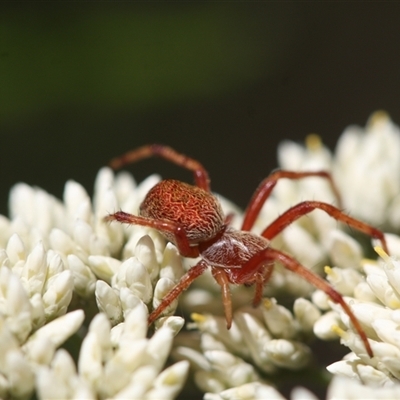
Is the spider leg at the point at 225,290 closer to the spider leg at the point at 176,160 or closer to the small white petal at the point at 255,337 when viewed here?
the small white petal at the point at 255,337

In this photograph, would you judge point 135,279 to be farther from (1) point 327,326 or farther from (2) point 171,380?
(1) point 327,326

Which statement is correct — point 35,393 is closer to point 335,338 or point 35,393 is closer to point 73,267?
point 73,267

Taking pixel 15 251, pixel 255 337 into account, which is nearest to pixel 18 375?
pixel 15 251

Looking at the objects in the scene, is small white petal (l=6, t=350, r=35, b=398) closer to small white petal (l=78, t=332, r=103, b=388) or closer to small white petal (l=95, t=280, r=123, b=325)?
small white petal (l=78, t=332, r=103, b=388)

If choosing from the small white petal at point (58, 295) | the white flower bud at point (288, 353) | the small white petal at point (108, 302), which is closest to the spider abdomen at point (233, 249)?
the white flower bud at point (288, 353)

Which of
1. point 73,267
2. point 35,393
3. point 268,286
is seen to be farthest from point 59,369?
point 268,286

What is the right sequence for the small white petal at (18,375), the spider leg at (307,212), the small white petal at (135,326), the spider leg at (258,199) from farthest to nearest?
the spider leg at (258,199)
the spider leg at (307,212)
the small white petal at (135,326)
the small white petal at (18,375)
